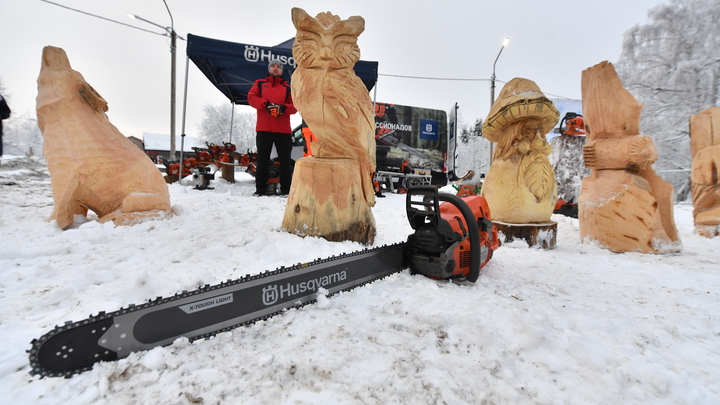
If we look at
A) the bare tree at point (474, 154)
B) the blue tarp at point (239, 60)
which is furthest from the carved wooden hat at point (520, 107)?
the bare tree at point (474, 154)

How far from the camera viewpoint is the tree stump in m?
2.16

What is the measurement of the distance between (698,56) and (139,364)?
49.9 feet

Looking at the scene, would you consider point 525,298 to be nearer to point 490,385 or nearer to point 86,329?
point 490,385

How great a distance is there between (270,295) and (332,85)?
1606 millimetres

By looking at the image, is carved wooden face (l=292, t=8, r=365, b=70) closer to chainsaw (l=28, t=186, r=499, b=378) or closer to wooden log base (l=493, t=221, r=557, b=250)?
chainsaw (l=28, t=186, r=499, b=378)

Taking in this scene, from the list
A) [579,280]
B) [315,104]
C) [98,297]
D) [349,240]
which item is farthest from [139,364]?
[579,280]

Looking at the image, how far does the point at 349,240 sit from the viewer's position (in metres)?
2.21

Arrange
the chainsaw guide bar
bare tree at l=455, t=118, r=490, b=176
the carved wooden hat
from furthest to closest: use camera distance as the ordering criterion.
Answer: bare tree at l=455, t=118, r=490, b=176
the carved wooden hat
the chainsaw guide bar

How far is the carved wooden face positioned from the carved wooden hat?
138 cm

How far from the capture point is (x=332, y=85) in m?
2.13

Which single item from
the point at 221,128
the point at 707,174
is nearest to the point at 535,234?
the point at 707,174

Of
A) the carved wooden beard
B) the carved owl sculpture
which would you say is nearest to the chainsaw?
the carved owl sculpture

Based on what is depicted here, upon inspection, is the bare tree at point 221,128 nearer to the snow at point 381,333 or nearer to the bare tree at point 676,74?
the bare tree at point 676,74

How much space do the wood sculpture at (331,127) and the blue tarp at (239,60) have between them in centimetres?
384
